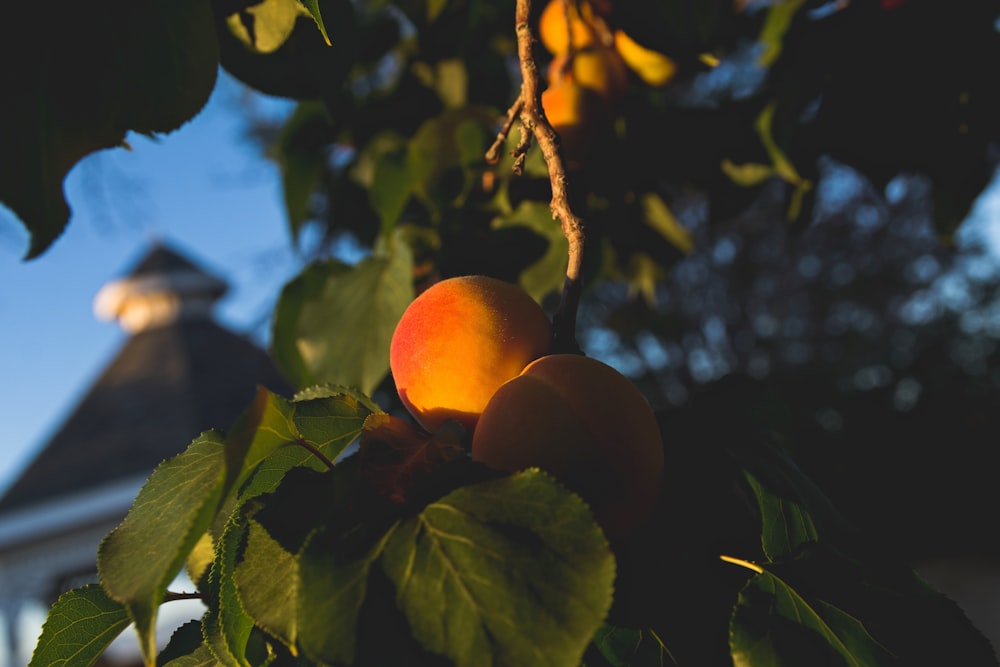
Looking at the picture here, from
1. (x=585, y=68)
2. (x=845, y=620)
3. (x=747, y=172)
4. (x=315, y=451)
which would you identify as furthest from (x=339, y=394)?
(x=747, y=172)

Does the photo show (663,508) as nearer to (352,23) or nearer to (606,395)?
(606,395)

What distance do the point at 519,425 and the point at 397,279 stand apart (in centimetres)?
43

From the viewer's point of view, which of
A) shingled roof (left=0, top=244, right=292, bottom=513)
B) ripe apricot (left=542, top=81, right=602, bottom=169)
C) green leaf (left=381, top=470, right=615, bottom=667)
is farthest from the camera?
shingled roof (left=0, top=244, right=292, bottom=513)

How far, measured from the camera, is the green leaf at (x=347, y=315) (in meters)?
0.79

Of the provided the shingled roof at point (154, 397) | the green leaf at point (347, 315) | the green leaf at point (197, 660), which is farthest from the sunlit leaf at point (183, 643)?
the shingled roof at point (154, 397)

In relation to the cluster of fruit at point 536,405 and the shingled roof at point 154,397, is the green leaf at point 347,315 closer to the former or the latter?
the cluster of fruit at point 536,405

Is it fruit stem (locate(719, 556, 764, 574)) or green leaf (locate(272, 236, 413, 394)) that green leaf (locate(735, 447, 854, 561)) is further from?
green leaf (locate(272, 236, 413, 394))

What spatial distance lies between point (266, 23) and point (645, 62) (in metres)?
0.39

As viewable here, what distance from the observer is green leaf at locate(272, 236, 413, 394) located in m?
0.79

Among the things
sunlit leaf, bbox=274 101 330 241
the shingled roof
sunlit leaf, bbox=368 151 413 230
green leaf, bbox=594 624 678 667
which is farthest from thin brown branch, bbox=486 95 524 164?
the shingled roof

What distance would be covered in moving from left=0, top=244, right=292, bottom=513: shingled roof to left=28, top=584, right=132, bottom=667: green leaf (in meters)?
5.40

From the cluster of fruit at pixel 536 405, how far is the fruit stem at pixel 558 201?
2cm

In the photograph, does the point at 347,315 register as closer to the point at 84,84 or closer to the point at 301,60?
the point at 301,60

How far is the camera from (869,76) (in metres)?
0.81
